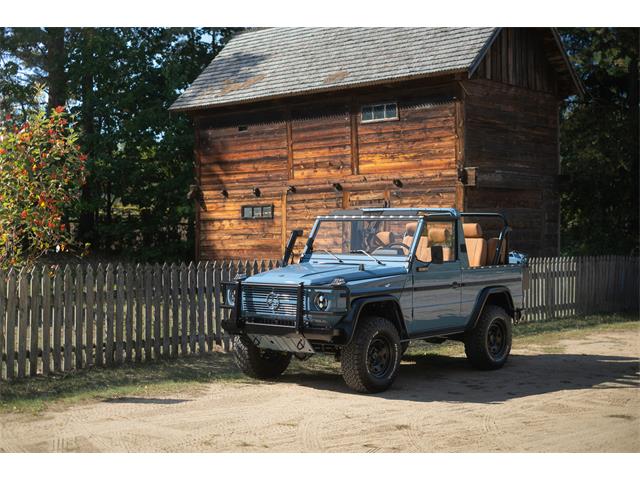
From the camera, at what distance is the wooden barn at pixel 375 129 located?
21.0 m

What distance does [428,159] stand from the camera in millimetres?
21406

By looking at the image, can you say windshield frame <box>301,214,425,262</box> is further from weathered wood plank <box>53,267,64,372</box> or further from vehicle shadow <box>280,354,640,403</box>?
weathered wood plank <box>53,267,64,372</box>

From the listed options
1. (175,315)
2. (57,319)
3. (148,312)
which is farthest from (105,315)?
(175,315)

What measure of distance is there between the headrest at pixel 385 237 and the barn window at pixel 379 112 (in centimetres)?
1184

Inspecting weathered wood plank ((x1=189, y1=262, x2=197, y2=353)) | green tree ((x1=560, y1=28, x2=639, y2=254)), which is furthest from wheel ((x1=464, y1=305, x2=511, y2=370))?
green tree ((x1=560, y1=28, x2=639, y2=254))

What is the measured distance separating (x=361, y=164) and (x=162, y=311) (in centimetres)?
1121

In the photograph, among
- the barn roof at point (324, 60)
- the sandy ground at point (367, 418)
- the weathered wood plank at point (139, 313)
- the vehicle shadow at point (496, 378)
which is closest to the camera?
the sandy ground at point (367, 418)

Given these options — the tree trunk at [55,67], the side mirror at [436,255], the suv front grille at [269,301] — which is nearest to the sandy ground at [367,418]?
the suv front grille at [269,301]

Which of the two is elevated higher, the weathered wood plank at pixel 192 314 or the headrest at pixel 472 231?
the headrest at pixel 472 231

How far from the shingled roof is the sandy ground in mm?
11108

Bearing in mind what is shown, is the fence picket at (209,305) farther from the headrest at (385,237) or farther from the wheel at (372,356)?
the wheel at (372,356)

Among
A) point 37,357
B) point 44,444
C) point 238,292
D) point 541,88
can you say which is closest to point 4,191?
point 37,357

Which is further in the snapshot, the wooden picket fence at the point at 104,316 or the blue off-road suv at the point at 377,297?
the wooden picket fence at the point at 104,316

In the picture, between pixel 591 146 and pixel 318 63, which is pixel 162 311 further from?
pixel 591 146
